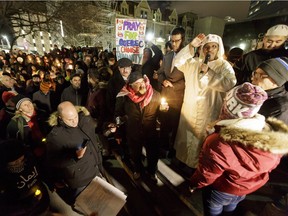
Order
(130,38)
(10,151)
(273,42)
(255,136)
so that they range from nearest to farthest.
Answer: (255,136), (10,151), (273,42), (130,38)

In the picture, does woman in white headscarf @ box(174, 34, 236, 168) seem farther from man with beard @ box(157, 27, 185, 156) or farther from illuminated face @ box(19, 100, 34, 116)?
illuminated face @ box(19, 100, 34, 116)

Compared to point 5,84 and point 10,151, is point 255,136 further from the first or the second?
point 5,84

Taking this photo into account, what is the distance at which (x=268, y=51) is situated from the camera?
2926mm

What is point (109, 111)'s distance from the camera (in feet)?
13.1

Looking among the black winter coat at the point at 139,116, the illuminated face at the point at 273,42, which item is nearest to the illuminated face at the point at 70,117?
the black winter coat at the point at 139,116

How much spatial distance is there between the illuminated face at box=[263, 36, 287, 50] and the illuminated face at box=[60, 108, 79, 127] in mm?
3506

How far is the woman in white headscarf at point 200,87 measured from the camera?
2447mm

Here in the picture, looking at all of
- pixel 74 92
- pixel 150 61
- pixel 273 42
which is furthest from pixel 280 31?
pixel 74 92

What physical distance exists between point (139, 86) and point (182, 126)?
1.17 metres

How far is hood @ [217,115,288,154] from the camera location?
1411 mm

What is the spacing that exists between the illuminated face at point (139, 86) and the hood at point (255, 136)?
4.73 ft

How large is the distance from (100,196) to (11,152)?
127 cm

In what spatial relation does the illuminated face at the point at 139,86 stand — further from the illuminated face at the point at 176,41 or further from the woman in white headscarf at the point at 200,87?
the illuminated face at the point at 176,41

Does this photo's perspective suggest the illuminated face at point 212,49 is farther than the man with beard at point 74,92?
No
